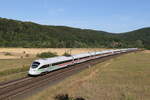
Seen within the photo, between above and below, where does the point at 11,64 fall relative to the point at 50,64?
below

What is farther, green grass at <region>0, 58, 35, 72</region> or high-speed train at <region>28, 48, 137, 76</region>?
green grass at <region>0, 58, 35, 72</region>

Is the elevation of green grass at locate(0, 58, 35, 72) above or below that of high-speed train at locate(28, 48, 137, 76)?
below

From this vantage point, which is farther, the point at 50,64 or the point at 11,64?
the point at 11,64

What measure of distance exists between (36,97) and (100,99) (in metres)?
7.11

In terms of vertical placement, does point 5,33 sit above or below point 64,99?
above

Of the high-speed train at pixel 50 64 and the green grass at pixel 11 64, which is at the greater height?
the high-speed train at pixel 50 64

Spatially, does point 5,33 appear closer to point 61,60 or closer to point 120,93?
point 61,60

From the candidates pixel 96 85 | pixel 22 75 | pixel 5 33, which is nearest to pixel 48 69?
pixel 22 75

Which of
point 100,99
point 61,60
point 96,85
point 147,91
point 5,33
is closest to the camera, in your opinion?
point 100,99

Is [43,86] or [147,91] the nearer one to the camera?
[147,91]

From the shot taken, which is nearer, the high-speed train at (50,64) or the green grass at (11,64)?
the high-speed train at (50,64)

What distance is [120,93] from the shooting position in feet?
72.0

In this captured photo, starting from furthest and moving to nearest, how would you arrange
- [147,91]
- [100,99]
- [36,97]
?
[147,91], [36,97], [100,99]

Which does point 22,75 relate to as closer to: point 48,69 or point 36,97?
point 48,69
